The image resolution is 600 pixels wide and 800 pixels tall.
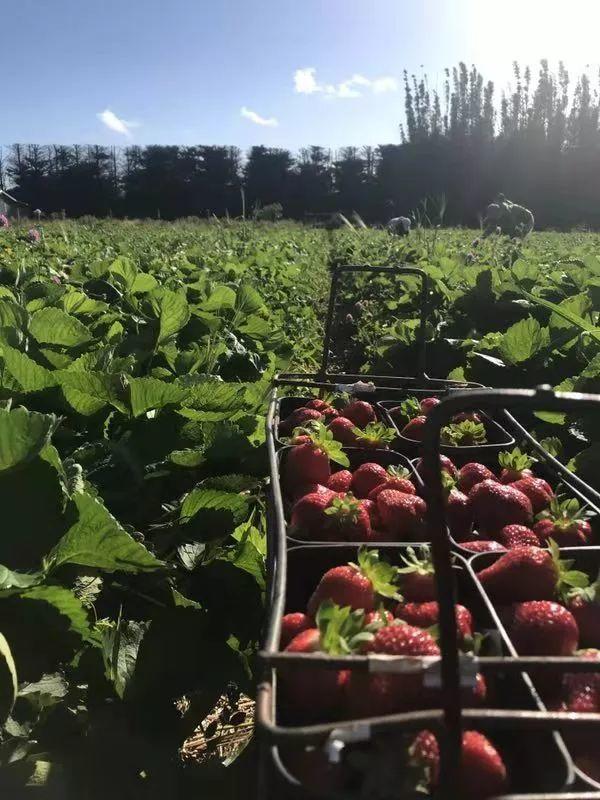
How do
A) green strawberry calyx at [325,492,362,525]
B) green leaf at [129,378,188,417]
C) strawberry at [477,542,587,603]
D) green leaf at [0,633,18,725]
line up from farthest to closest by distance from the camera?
green leaf at [129,378,188,417], green strawberry calyx at [325,492,362,525], green leaf at [0,633,18,725], strawberry at [477,542,587,603]

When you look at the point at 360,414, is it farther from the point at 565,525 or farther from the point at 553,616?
the point at 553,616

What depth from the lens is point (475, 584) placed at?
3.81 feet

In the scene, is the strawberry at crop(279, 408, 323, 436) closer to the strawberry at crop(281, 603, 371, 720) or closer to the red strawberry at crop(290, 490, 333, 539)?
the red strawberry at crop(290, 490, 333, 539)

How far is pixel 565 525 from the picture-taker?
4.52ft

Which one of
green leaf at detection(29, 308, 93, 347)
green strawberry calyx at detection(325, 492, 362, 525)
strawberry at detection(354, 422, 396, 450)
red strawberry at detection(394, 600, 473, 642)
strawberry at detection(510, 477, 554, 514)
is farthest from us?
green leaf at detection(29, 308, 93, 347)

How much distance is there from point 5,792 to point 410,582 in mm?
920

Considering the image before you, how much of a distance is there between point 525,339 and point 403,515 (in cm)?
228

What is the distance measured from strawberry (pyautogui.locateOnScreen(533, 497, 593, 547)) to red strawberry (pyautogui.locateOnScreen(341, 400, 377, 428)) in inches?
29.8

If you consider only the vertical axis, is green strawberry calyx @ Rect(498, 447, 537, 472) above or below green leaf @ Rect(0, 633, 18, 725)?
above

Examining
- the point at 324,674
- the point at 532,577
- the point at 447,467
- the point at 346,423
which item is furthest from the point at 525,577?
the point at 346,423

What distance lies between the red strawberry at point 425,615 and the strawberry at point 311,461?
1.94 ft

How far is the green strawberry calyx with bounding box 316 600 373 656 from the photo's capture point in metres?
0.96

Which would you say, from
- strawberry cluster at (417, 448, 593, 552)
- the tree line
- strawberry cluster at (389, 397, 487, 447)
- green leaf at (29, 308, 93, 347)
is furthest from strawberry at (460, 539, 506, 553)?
the tree line

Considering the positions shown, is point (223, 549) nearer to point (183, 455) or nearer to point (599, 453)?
point (183, 455)
